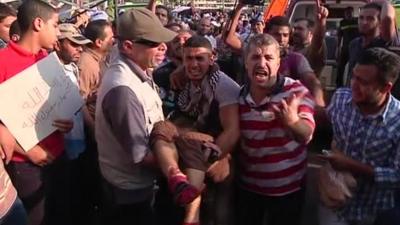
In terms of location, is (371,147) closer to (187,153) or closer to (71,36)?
(187,153)

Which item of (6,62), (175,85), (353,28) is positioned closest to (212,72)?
(175,85)

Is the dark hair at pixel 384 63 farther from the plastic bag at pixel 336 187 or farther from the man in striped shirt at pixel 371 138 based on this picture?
the plastic bag at pixel 336 187

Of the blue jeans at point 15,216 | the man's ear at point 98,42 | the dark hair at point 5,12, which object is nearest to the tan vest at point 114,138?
the blue jeans at point 15,216

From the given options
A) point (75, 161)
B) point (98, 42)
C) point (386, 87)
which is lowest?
point (75, 161)

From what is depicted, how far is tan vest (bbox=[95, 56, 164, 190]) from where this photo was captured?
2.71m

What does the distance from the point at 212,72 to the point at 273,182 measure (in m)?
0.71

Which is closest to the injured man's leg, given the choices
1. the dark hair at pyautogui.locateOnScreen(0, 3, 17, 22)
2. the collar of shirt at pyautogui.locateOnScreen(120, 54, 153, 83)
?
the collar of shirt at pyautogui.locateOnScreen(120, 54, 153, 83)

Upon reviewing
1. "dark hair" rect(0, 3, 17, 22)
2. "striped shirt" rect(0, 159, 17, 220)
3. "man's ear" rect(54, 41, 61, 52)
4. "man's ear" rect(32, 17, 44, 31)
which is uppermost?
Result: "man's ear" rect(32, 17, 44, 31)

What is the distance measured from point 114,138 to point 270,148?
0.86m

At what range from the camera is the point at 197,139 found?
8.98 feet

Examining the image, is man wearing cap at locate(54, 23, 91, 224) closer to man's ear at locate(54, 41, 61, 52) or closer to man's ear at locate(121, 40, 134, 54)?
man's ear at locate(54, 41, 61, 52)

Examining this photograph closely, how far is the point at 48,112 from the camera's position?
3033 mm

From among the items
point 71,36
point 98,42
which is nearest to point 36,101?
point 71,36

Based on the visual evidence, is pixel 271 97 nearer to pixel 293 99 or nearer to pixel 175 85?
pixel 293 99
